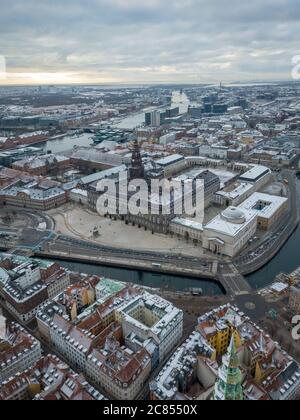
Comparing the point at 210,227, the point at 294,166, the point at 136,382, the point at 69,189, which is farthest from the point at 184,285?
the point at 294,166

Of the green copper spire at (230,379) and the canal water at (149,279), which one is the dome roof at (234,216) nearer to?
the canal water at (149,279)

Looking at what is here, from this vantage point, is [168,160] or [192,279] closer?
[192,279]

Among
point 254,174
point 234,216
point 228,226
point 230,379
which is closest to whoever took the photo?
point 230,379

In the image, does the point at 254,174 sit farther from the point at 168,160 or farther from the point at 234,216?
the point at 234,216

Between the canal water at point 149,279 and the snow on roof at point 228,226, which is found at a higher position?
the snow on roof at point 228,226

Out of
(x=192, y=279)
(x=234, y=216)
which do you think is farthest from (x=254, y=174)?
(x=192, y=279)

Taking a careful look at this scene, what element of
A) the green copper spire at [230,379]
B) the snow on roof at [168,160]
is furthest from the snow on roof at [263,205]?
the green copper spire at [230,379]

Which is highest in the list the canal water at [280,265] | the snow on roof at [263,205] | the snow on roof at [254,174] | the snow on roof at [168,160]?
the snow on roof at [168,160]
